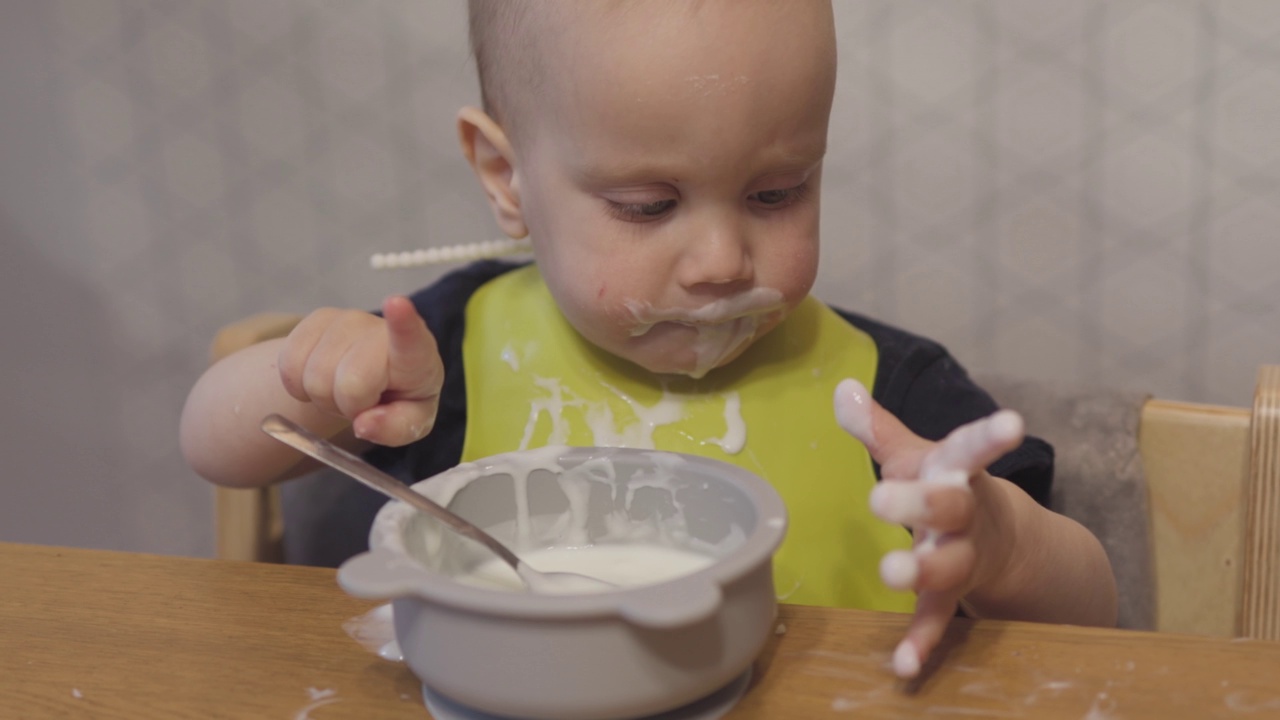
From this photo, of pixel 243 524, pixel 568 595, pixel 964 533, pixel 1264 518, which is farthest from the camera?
pixel 243 524

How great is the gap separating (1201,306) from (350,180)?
46.2 inches

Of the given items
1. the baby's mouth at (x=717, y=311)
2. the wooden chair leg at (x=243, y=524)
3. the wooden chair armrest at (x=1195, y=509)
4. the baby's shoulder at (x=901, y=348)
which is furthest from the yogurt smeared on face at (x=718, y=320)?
the wooden chair leg at (x=243, y=524)

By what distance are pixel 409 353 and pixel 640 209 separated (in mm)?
254

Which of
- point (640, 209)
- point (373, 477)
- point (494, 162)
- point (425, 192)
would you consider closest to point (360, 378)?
point (373, 477)

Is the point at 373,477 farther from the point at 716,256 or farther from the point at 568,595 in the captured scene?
the point at 716,256

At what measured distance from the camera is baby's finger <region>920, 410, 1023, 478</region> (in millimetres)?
559

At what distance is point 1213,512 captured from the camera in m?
1.05

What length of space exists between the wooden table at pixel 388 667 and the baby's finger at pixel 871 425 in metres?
0.10

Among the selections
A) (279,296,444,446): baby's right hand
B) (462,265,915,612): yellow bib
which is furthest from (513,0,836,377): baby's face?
(279,296,444,446): baby's right hand

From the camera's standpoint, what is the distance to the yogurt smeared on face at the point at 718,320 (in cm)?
92

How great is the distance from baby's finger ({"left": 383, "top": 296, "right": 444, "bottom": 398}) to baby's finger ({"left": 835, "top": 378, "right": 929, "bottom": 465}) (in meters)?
0.26

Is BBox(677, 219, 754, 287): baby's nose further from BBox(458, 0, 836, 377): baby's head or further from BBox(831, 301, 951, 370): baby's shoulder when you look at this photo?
BBox(831, 301, 951, 370): baby's shoulder

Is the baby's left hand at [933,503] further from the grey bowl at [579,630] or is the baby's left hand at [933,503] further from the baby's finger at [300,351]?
the baby's finger at [300,351]

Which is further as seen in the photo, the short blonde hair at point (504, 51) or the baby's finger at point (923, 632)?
the short blonde hair at point (504, 51)
